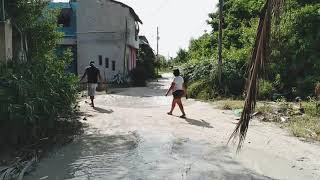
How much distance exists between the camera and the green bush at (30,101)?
28.6 feet

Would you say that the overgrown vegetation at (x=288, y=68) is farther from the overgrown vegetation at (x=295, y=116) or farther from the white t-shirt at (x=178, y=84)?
the white t-shirt at (x=178, y=84)

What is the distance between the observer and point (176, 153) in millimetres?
9086

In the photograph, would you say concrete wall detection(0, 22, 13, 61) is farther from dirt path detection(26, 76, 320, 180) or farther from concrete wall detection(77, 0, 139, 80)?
concrete wall detection(77, 0, 139, 80)

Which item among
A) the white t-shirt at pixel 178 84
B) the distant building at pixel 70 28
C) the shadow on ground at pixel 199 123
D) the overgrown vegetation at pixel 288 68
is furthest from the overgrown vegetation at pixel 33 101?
the distant building at pixel 70 28

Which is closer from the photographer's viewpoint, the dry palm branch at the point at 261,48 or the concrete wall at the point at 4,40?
the dry palm branch at the point at 261,48

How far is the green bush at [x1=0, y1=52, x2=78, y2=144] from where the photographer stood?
8.72m

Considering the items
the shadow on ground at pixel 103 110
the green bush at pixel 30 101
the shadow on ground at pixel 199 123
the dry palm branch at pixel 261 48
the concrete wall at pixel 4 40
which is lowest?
the shadow on ground at pixel 199 123

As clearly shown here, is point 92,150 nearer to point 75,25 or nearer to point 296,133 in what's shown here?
point 296,133

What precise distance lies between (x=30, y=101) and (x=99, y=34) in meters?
24.2

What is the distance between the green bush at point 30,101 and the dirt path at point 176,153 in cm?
78

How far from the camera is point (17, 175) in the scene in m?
7.65

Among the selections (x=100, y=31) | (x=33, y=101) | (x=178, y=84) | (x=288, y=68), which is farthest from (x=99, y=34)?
(x=33, y=101)

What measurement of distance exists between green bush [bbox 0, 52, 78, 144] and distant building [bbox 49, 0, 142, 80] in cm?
2183

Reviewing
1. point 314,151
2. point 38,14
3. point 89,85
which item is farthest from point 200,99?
point 314,151
